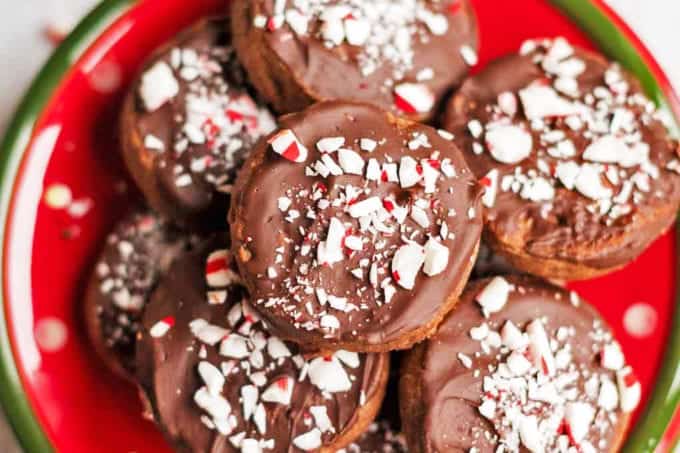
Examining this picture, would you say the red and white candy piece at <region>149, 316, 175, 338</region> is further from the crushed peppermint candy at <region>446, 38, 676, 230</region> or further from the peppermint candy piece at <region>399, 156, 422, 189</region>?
the crushed peppermint candy at <region>446, 38, 676, 230</region>

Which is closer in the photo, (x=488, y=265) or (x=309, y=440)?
(x=309, y=440)

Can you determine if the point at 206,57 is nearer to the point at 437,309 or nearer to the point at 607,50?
the point at 437,309

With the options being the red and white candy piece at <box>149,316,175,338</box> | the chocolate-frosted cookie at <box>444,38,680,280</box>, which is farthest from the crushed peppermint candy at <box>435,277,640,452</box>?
the red and white candy piece at <box>149,316,175,338</box>

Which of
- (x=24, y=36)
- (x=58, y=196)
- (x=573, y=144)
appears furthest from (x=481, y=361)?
(x=24, y=36)

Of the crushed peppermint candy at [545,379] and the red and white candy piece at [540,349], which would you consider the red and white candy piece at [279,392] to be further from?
the red and white candy piece at [540,349]

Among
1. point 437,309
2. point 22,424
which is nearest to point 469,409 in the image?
point 437,309

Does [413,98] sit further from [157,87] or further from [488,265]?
[157,87]
